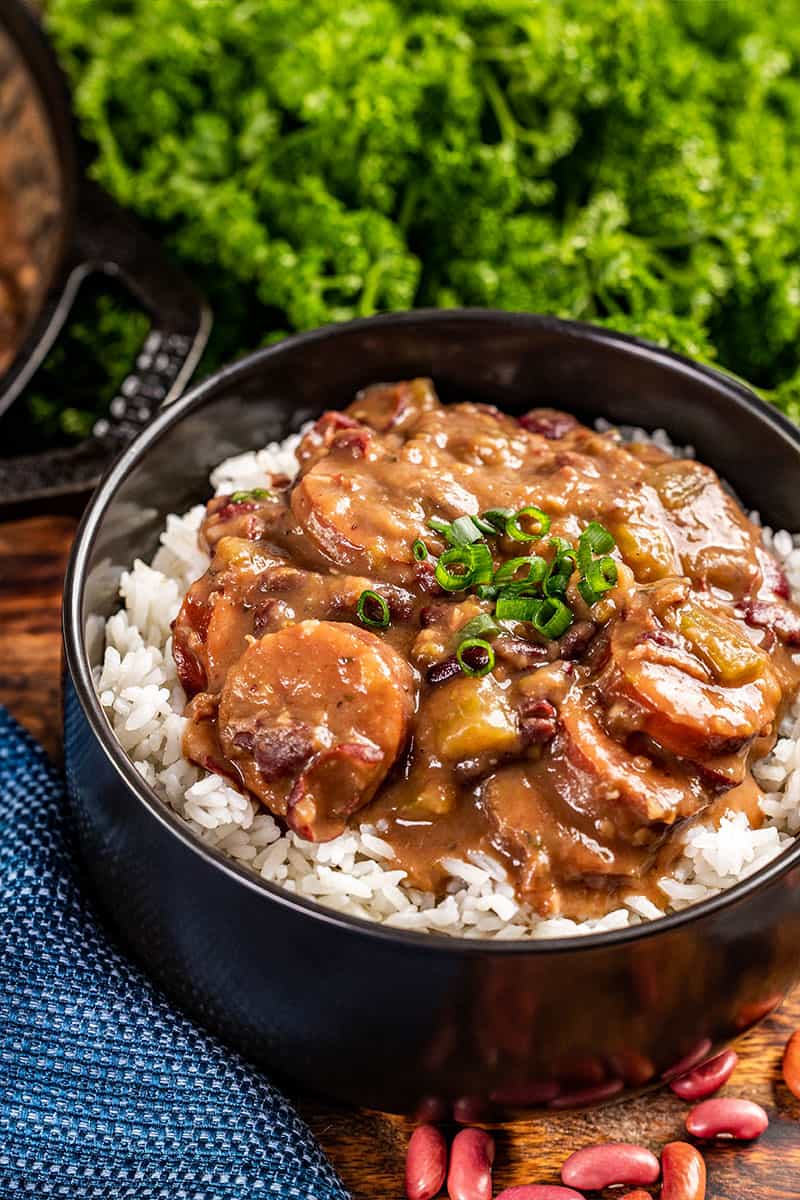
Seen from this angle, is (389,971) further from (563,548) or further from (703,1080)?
(563,548)

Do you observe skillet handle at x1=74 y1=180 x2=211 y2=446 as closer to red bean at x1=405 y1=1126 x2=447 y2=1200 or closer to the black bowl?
the black bowl

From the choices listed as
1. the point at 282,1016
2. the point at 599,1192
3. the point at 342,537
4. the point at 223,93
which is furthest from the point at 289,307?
the point at 599,1192

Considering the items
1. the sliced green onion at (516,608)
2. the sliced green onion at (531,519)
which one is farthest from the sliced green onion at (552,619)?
the sliced green onion at (531,519)

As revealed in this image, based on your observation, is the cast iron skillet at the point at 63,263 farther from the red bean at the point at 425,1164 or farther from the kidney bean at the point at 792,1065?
the kidney bean at the point at 792,1065

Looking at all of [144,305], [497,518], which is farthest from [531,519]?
[144,305]

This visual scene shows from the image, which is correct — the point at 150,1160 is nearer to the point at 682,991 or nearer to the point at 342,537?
→ the point at 682,991
